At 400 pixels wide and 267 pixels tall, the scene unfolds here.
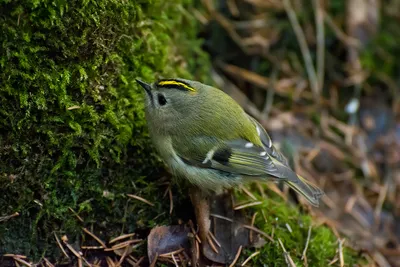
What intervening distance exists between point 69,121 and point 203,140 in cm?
68

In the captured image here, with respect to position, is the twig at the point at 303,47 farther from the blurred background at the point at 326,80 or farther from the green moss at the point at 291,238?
the green moss at the point at 291,238

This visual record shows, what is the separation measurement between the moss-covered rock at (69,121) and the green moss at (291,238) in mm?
593

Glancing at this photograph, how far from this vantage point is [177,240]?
101 inches

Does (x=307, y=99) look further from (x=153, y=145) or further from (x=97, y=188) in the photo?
(x=97, y=188)

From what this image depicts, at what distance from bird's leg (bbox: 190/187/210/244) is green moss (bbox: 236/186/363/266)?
0.79ft

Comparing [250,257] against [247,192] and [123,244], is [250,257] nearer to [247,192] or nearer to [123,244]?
[247,192]

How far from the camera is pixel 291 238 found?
278cm

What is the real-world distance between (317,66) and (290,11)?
0.54 m

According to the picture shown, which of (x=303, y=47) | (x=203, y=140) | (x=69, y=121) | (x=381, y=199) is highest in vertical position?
(x=69, y=121)

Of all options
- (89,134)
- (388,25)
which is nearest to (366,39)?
(388,25)

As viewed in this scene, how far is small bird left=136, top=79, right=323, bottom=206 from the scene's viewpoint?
2641mm

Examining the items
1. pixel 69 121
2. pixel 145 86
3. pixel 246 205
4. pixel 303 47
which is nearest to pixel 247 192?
pixel 246 205

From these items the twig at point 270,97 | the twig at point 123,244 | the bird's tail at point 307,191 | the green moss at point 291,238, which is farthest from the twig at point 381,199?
the twig at point 123,244

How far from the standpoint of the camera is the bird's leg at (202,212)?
2564 millimetres
